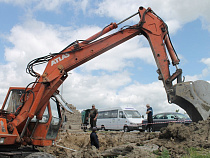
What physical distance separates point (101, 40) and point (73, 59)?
107 centimetres

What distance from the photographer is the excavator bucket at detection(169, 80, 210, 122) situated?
732cm

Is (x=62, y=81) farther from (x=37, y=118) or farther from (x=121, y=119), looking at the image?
(x=121, y=119)

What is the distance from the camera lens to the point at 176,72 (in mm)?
7461

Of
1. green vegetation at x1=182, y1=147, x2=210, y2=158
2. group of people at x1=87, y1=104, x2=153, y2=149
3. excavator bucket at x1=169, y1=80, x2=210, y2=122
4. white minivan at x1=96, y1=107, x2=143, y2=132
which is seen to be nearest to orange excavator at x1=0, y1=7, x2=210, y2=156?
excavator bucket at x1=169, y1=80, x2=210, y2=122

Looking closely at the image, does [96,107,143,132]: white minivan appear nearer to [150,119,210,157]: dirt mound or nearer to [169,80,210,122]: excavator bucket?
[150,119,210,157]: dirt mound

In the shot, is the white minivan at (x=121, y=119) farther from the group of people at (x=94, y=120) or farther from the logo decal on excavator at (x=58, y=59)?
the logo decal on excavator at (x=58, y=59)

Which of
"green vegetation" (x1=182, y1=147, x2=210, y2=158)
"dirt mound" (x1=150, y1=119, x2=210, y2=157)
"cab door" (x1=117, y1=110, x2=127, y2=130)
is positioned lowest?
"green vegetation" (x1=182, y1=147, x2=210, y2=158)

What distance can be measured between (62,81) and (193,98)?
160 inches

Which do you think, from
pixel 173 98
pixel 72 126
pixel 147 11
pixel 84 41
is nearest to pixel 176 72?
pixel 173 98

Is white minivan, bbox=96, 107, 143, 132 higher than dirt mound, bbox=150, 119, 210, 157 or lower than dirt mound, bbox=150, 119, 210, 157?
higher

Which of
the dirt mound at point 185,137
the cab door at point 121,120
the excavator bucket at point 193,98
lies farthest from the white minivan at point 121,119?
the excavator bucket at point 193,98

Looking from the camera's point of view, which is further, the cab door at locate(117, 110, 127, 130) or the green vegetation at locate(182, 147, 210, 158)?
the cab door at locate(117, 110, 127, 130)

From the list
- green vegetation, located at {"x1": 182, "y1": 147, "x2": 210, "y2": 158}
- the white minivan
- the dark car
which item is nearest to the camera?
green vegetation, located at {"x1": 182, "y1": 147, "x2": 210, "y2": 158}

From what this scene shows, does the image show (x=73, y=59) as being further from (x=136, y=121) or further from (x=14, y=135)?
(x=136, y=121)
